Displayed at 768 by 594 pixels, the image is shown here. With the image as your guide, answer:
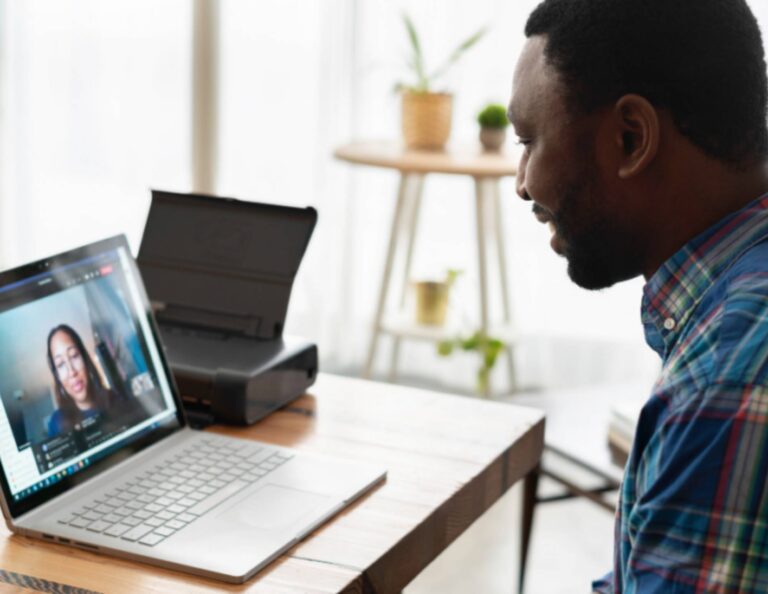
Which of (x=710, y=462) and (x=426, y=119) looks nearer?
(x=710, y=462)

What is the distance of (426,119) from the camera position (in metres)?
3.18

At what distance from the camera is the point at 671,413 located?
3.11ft

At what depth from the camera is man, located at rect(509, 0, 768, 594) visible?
36.1 inches

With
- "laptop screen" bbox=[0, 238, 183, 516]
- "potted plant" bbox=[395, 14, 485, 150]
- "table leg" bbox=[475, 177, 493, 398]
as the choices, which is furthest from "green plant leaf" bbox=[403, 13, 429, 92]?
"laptop screen" bbox=[0, 238, 183, 516]

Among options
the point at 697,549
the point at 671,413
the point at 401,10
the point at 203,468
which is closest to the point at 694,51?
the point at 671,413

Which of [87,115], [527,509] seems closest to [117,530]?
[527,509]

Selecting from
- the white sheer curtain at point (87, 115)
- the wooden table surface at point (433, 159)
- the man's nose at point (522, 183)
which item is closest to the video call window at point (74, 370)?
the man's nose at point (522, 183)

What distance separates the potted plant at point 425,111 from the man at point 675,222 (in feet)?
6.51

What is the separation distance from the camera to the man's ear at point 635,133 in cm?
105

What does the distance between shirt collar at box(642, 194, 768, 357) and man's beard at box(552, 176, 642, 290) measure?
43mm

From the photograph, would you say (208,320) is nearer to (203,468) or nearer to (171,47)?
(203,468)

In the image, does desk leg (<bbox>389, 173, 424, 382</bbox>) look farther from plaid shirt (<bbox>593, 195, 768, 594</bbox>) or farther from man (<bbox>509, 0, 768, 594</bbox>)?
plaid shirt (<bbox>593, 195, 768, 594</bbox>)

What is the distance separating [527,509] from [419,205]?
160cm

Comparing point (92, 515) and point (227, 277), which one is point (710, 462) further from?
point (227, 277)
